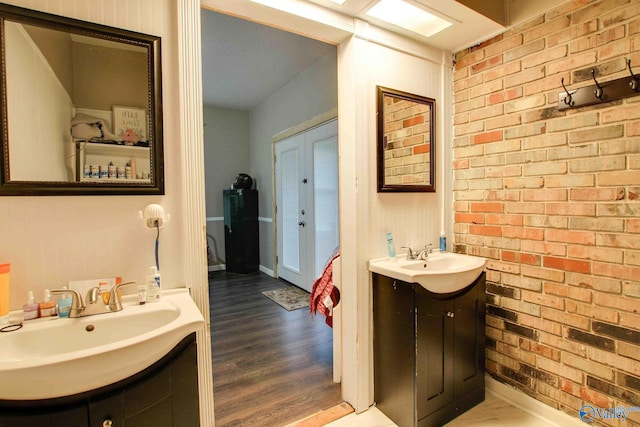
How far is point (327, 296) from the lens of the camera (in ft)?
7.11

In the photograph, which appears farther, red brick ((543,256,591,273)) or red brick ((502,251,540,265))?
red brick ((502,251,540,265))

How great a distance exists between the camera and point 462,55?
216cm

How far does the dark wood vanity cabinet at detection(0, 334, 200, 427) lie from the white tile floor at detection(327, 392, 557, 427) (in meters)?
1.05

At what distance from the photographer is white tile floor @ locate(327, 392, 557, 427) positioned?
1.72 meters

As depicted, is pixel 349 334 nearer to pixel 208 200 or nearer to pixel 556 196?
pixel 556 196

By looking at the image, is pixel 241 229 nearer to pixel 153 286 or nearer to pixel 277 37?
pixel 277 37

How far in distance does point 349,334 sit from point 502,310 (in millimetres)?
999

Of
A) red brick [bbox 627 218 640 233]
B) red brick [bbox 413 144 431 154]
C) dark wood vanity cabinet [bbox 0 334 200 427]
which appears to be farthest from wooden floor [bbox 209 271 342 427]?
red brick [bbox 627 218 640 233]

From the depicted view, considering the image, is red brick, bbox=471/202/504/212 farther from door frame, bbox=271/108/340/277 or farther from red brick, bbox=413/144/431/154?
door frame, bbox=271/108/340/277

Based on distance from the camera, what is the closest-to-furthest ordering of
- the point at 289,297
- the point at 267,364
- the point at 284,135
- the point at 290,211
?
the point at 267,364, the point at 289,297, the point at 284,135, the point at 290,211

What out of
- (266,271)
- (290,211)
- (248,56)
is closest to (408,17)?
(248,56)

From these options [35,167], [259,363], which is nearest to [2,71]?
[35,167]

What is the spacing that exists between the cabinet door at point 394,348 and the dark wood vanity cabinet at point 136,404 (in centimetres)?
106

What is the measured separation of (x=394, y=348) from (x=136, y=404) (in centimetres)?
127
